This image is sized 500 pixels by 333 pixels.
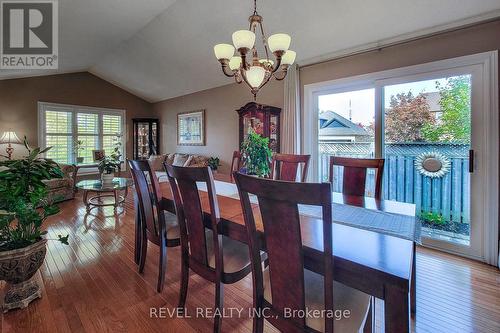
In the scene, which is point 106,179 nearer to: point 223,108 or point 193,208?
point 223,108

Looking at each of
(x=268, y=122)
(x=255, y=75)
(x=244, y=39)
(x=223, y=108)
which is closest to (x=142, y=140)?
(x=223, y=108)

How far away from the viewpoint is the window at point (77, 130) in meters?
5.78

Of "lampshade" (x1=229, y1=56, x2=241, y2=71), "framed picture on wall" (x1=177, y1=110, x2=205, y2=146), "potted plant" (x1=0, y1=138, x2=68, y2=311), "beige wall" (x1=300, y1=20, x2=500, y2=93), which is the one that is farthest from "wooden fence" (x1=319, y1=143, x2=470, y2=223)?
"framed picture on wall" (x1=177, y1=110, x2=205, y2=146)

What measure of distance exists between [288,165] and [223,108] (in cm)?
306

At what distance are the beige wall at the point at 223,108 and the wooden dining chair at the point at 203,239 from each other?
121 inches

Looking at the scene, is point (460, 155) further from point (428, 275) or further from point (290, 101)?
point (290, 101)

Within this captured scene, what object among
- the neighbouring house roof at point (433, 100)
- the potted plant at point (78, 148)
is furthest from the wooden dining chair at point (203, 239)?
the potted plant at point (78, 148)

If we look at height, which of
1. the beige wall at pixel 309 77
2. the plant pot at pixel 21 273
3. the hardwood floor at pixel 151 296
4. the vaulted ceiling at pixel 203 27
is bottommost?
the hardwood floor at pixel 151 296

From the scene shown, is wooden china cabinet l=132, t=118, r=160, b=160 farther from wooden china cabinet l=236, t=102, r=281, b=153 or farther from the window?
wooden china cabinet l=236, t=102, r=281, b=153

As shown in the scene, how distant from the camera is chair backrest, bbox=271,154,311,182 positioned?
2.55 m

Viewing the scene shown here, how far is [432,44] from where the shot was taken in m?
2.72

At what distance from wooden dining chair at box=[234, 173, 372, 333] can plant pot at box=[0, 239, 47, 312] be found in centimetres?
177

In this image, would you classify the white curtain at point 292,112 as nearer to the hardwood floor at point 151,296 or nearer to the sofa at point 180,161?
the sofa at point 180,161

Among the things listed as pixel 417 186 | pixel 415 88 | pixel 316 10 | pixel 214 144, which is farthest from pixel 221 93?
pixel 417 186
